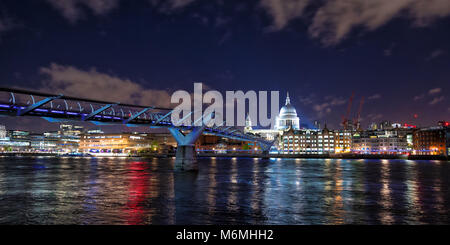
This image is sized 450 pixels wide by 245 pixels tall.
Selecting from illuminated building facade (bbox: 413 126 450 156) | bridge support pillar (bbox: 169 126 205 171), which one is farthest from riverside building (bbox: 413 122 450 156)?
bridge support pillar (bbox: 169 126 205 171)

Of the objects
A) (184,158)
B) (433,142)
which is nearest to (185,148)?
(184,158)

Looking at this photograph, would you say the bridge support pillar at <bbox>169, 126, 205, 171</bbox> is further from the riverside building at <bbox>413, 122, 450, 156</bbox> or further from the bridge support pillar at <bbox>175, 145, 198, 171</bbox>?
the riverside building at <bbox>413, 122, 450, 156</bbox>

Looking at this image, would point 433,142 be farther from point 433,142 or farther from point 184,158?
point 184,158

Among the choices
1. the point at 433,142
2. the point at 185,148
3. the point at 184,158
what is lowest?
the point at 184,158

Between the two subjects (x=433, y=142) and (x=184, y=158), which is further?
(x=433, y=142)

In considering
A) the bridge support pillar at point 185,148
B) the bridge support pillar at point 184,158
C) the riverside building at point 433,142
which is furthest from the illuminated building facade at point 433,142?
the bridge support pillar at point 184,158

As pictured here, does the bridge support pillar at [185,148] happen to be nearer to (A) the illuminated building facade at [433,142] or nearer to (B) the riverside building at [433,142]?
(B) the riverside building at [433,142]

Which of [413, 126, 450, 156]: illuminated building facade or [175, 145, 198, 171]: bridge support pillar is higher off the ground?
[413, 126, 450, 156]: illuminated building facade

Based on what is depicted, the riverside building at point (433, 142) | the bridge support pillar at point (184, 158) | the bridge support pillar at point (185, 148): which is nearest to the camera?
the bridge support pillar at point (185, 148)

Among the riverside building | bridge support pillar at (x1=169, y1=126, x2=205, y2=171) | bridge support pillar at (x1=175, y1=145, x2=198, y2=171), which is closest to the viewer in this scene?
bridge support pillar at (x1=169, y1=126, x2=205, y2=171)

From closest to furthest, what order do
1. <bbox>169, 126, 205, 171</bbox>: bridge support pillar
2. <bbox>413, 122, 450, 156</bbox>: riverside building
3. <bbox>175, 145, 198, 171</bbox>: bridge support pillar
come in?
<bbox>169, 126, 205, 171</bbox>: bridge support pillar → <bbox>175, 145, 198, 171</bbox>: bridge support pillar → <bbox>413, 122, 450, 156</bbox>: riverside building

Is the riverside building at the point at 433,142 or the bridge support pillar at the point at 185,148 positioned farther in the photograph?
the riverside building at the point at 433,142
